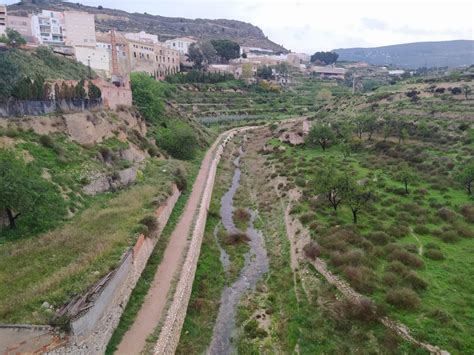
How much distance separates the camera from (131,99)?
51.2 metres

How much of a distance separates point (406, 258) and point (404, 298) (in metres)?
4.00

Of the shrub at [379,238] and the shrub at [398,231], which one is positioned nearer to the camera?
the shrub at [379,238]

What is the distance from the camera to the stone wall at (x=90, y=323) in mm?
13094

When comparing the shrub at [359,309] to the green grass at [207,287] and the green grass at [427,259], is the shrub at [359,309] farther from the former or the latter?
the green grass at [207,287]

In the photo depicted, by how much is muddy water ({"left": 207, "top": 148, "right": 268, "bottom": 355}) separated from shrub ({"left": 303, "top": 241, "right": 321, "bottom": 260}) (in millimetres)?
3195

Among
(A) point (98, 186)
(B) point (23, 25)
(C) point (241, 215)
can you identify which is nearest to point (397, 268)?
(C) point (241, 215)

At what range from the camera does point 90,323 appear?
14.9m

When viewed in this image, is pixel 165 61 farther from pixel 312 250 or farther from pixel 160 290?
pixel 160 290

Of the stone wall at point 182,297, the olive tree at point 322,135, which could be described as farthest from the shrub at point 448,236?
the olive tree at point 322,135

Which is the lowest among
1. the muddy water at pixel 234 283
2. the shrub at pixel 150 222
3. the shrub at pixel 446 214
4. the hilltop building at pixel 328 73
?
the muddy water at pixel 234 283

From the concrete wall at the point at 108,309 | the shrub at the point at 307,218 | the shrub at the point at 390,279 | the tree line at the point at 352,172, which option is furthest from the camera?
the shrub at the point at 307,218

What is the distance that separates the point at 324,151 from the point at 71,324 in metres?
43.8

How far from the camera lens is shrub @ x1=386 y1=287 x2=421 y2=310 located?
18.0 meters

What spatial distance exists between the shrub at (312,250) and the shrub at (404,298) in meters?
5.99
